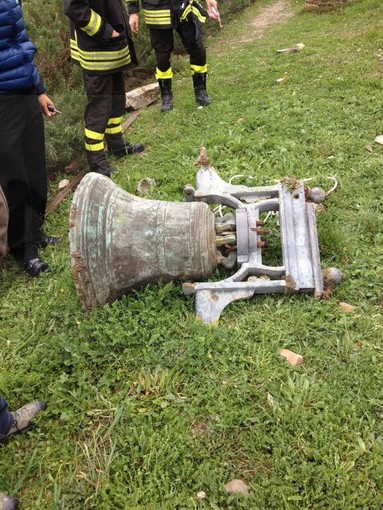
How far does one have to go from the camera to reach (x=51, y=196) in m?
4.65

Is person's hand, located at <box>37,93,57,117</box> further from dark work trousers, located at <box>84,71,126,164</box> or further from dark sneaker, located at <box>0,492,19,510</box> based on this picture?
dark sneaker, located at <box>0,492,19,510</box>

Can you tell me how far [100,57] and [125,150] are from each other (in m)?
1.05

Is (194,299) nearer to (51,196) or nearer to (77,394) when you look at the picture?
(77,394)

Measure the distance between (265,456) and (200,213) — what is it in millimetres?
1447

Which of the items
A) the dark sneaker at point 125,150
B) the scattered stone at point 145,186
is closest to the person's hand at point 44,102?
the scattered stone at point 145,186

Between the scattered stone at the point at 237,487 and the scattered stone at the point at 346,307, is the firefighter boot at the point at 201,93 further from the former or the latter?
the scattered stone at the point at 237,487

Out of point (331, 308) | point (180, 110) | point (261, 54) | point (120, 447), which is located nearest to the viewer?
point (120, 447)

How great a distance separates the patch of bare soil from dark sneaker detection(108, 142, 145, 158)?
16.9 feet

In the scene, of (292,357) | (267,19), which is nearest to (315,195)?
(292,357)

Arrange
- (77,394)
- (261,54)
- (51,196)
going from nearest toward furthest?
(77,394) < (51,196) < (261,54)

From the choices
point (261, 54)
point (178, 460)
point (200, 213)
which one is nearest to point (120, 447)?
point (178, 460)

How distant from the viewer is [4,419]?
2318 millimetres

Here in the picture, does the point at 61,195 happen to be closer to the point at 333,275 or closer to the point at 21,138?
the point at 21,138

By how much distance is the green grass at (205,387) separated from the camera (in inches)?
82.8
